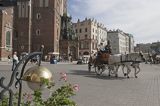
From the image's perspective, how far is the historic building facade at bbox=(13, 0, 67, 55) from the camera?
7438 centimetres

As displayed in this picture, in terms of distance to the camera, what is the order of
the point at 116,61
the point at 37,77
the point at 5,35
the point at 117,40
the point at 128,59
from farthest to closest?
the point at 117,40 → the point at 5,35 → the point at 116,61 → the point at 128,59 → the point at 37,77

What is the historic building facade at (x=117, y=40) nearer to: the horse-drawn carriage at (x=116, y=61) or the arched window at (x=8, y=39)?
the arched window at (x=8, y=39)

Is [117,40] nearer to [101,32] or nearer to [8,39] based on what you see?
[101,32]

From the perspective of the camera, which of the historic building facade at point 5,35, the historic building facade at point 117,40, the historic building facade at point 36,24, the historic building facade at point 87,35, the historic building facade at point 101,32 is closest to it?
the historic building facade at point 5,35

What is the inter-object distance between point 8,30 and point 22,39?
9.04 metres

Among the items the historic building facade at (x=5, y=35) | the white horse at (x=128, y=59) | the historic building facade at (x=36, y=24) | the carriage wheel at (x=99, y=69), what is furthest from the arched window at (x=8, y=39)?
the white horse at (x=128, y=59)

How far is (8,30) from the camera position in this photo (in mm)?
65500

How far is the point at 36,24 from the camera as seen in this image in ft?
247

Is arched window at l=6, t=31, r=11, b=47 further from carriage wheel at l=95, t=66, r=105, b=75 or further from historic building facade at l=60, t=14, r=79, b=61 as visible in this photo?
carriage wheel at l=95, t=66, r=105, b=75

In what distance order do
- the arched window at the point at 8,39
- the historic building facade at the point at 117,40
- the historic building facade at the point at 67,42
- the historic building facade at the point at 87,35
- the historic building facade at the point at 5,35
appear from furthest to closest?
1. the historic building facade at the point at 117,40
2. the historic building facade at the point at 87,35
3. the historic building facade at the point at 67,42
4. the arched window at the point at 8,39
5. the historic building facade at the point at 5,35

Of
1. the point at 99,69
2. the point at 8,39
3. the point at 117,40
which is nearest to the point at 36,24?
the point at 8,39

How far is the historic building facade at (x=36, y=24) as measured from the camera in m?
74.4

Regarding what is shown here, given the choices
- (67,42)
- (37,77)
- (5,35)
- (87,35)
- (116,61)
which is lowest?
(37,77)

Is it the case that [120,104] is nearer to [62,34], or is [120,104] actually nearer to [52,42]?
[52,42]
